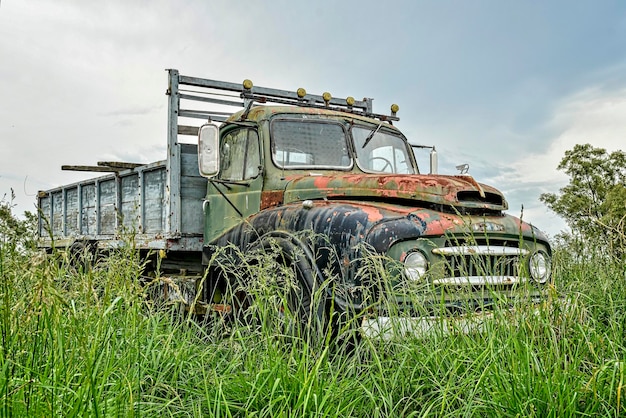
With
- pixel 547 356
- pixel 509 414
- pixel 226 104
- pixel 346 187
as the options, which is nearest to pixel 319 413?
pixel 509 414

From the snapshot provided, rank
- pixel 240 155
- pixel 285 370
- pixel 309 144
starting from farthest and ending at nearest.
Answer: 1. pixel 240 155
2. pixel 309 144
3. pixel 285 370

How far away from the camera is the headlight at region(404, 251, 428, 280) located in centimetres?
329

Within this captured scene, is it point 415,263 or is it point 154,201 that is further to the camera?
point 154,201

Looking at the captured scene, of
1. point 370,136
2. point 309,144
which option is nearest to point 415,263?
point 309,144

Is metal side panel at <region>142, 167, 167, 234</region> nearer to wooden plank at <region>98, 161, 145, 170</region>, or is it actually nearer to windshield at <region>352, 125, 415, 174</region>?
wooden plank at <region>98, 161, 145, 170</region>

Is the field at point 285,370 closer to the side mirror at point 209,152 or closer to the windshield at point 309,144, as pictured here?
the side mirror at point 209,152

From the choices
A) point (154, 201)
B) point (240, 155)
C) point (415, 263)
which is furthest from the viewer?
point (154, 201)

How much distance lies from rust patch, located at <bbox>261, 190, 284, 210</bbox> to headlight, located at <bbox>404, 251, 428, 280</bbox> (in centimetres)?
163

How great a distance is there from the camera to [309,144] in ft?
16.8

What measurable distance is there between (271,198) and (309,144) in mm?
739

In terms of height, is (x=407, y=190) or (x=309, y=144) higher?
(x=309, y=144)

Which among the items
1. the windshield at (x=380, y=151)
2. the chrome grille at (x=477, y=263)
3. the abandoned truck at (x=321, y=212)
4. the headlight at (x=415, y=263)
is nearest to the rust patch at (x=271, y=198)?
the abandoned truck at (x=321, y=212)

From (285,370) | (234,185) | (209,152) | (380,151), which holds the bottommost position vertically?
(285,370)

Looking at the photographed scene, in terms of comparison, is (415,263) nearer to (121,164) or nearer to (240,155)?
(240,155)
